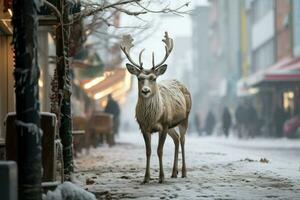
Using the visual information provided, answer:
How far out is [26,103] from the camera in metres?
7.70

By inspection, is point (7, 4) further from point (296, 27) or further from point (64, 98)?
point (296, 27)

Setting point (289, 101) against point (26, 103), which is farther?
point (289, 101)

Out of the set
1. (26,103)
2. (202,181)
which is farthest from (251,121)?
(26,103)

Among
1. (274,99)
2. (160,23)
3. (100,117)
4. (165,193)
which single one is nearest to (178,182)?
(165,193)

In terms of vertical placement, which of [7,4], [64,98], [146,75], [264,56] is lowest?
[64,98]

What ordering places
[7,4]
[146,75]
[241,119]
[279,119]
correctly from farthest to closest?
[241,119] < [279,119] < [7,4] < [146,75]

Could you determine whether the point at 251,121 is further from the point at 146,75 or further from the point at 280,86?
the point at 146,75

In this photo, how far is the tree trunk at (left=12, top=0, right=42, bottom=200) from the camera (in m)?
7.70

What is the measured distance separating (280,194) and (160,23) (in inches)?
777

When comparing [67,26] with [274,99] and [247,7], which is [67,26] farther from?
[247,7]

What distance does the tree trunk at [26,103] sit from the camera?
7.70m

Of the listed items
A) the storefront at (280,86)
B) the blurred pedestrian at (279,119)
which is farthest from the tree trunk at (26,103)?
the blurred pedestrian at (279,119)

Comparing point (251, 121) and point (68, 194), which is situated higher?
point (251, 121)

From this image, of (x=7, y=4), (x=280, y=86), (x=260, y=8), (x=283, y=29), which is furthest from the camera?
(x=260, y=8)
